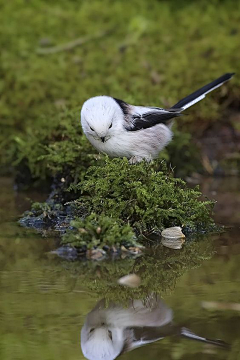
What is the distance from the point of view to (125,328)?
10.1 feet

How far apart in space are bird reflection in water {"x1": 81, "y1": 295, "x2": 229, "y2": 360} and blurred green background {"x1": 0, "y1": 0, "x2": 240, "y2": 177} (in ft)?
7.44

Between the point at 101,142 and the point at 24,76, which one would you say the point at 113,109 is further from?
the point at 24,76

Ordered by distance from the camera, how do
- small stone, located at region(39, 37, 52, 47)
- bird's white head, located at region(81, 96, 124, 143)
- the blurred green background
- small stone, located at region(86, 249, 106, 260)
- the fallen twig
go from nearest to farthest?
small stone, located at region(86, 249, 106, 260)
bird's white head, located at region(81, 96, 124, 143)
the blurred green background
the fallen twig
small stone, located at region(39, 37, 52, 47)

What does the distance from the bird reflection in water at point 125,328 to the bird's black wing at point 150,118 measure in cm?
182

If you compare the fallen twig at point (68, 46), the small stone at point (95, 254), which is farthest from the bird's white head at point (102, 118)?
the fallen twig at point (68, 46)

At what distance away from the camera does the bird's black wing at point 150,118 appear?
5000 millimetres

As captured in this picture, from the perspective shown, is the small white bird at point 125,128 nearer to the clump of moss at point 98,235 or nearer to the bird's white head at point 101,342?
the clump of moss at point 98,235

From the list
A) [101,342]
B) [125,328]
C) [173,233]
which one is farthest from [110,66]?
[101,342]

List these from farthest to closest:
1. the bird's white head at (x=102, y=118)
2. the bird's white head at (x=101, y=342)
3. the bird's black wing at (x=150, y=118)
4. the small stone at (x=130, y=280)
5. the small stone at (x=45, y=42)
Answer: the small stone at (x=45, y=42)
the bird's black wing at (x=150, y=118)
the bird's white head at (x=102, y=118)
the small stone at (x=130, y=280)
the bird's white head at (x=101, y=342)

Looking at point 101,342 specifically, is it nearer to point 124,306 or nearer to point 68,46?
point 124,306

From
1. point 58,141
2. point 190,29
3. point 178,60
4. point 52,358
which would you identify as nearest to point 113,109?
point 58,141

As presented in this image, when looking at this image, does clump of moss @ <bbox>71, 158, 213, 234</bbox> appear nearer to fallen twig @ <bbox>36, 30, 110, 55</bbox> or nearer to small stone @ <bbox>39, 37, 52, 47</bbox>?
fallen twig @ <bbox>36, 30, 110, 55</bbox>

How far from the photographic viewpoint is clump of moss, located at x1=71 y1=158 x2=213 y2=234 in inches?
178

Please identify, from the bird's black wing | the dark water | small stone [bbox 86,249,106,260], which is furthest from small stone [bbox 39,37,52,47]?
small stone [bbox 86,249,106,260]
